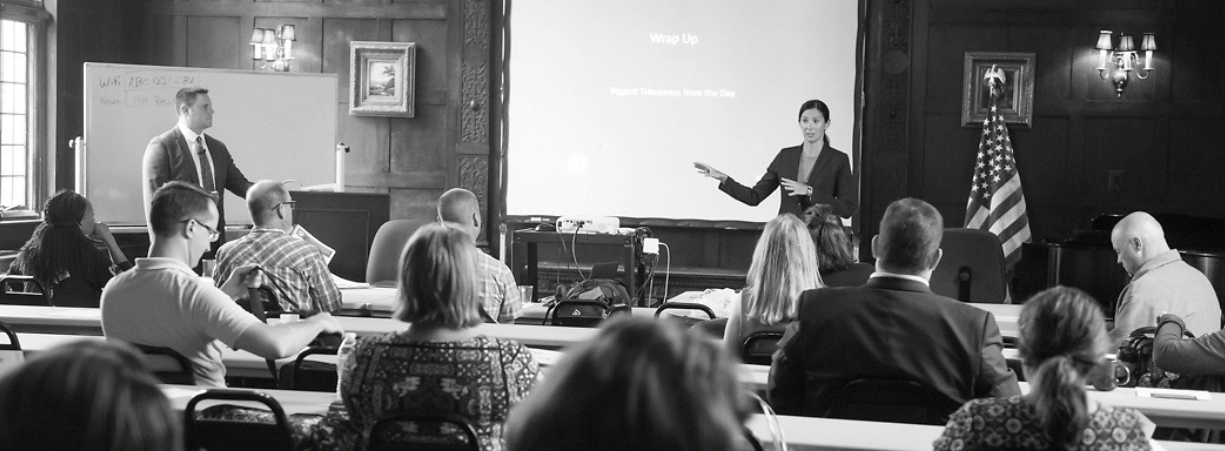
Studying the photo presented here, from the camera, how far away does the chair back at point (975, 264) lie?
7020mm

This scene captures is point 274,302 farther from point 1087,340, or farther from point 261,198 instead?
point 1087,340

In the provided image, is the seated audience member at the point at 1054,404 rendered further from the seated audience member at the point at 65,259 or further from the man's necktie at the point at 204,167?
the man's necktie at the point at 204,167

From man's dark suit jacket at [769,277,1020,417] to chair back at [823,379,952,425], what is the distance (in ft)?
0.10

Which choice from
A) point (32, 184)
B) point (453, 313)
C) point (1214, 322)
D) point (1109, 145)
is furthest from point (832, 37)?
point (453, 313)

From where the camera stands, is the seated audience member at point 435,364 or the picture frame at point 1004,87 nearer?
the seated audience member at point 435,364

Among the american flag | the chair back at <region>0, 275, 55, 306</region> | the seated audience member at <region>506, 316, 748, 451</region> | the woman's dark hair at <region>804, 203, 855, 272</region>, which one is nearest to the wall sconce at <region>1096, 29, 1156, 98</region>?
the american flag

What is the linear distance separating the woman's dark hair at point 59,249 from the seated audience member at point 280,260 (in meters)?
1.71

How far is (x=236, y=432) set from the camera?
9.72ft

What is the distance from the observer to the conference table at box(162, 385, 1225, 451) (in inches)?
118

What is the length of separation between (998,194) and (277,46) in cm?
575

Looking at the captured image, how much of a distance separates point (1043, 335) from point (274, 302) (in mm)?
3397

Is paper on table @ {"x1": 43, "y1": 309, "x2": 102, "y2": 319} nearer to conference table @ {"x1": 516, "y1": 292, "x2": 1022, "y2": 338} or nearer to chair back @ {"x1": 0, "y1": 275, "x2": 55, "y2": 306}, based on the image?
chair back @ {"x1": 0, "y1": 275, "x2": 55, "y2": 306}

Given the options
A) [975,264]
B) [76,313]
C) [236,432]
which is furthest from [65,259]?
[975,264]

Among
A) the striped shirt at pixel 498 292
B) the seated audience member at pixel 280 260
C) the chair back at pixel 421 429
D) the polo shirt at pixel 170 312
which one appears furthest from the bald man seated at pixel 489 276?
the chair back at pixel 421 429
